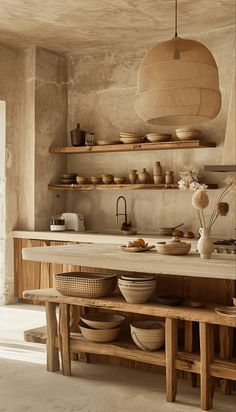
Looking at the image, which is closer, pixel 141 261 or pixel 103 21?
pixel 141 261

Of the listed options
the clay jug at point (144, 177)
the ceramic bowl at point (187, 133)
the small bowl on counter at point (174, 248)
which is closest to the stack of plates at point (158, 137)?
the ceramic bowl at point (187, 133)

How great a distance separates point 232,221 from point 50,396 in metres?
3.61

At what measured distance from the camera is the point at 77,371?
14.6ft

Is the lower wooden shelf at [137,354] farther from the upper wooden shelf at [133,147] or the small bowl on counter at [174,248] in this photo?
the upper wooden shelf at [133,147]

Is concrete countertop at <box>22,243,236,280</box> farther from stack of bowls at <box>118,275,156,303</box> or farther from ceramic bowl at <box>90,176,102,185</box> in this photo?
ceramic bowl at <box>90,176,102,185</box>

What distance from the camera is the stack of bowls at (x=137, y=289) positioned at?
3.96m

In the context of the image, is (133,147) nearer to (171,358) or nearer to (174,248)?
(174,248)

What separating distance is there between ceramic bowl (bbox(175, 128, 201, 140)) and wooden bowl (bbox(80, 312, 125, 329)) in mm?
2993

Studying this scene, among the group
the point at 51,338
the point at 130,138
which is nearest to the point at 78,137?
the point at 130,138

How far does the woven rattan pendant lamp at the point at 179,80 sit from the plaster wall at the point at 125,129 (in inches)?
122

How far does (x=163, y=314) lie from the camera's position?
378 cm

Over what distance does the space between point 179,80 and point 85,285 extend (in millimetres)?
1617

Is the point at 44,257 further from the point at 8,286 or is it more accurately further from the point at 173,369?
the point at 8,286

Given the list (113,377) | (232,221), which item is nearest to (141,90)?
(113,377)
